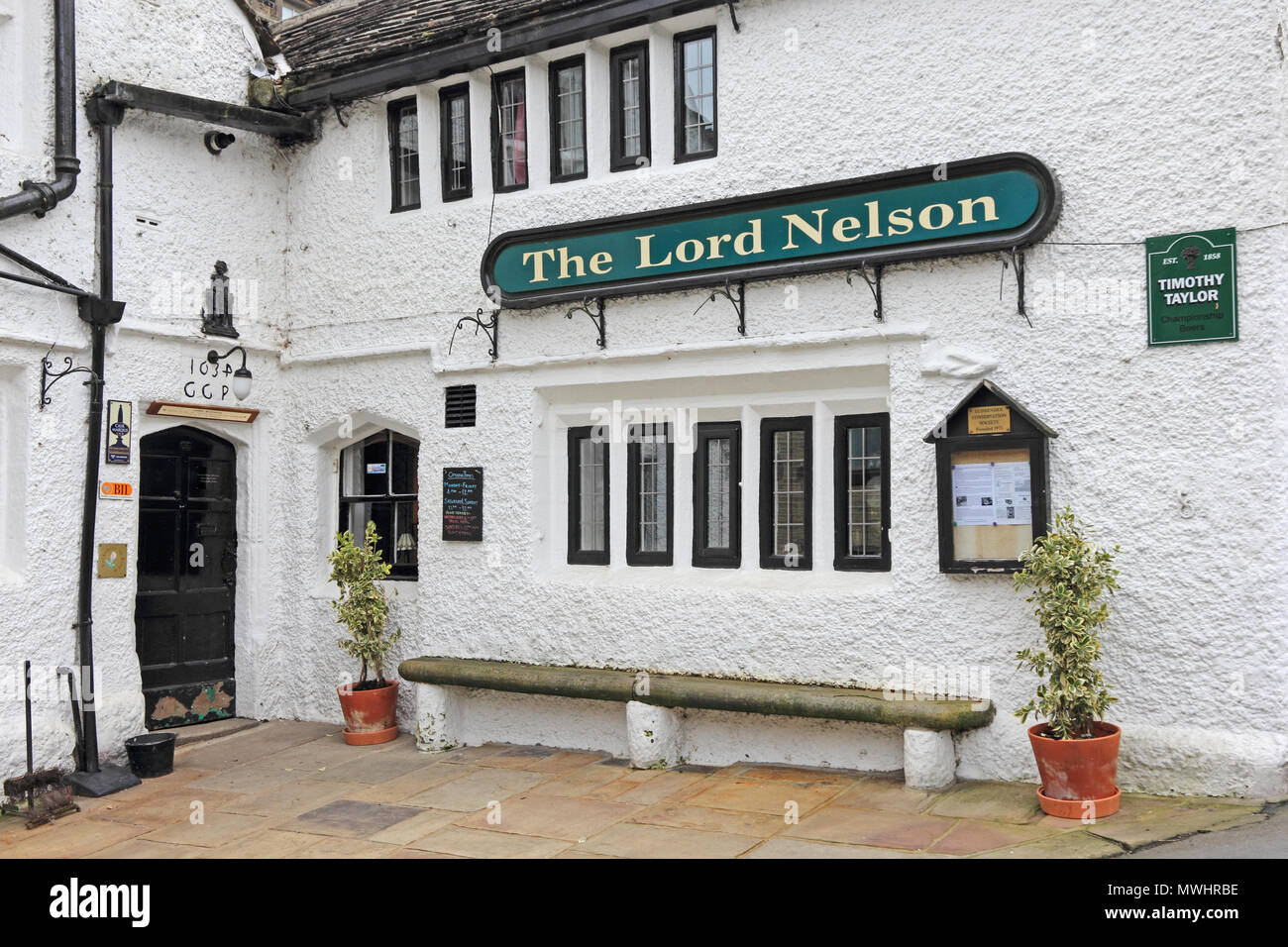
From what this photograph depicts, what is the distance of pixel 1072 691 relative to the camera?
5.57 metres

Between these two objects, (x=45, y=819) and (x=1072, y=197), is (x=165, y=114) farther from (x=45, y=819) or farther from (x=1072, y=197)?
(x=1072, y=197)

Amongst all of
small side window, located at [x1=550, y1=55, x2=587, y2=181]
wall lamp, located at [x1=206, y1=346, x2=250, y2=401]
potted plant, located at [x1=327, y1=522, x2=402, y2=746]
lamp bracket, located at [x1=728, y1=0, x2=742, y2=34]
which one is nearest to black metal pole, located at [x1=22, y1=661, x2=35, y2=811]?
Result: potted plant, located at [x1=327, y1=522, x2=402, y2=746]

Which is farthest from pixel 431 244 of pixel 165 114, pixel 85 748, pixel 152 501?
pixel 85 748

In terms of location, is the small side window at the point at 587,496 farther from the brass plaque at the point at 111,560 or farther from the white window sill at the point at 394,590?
the brass plaque at the point at 111,560

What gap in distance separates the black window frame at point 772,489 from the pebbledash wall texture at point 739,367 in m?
0.08

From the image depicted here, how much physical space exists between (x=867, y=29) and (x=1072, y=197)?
5.52 feet

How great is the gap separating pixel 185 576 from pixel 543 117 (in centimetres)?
442

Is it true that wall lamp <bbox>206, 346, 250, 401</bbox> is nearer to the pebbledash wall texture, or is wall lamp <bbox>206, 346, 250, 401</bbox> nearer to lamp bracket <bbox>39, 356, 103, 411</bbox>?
the pebbledash wall texture

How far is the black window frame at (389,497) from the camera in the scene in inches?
352

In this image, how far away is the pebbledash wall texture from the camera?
5.91 meters

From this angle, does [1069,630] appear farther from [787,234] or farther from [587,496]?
[587,496]

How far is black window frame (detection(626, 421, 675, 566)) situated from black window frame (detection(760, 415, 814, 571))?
681 millimetres

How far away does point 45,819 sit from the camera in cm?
674

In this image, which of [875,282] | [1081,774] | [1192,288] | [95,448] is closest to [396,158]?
[95,448]
